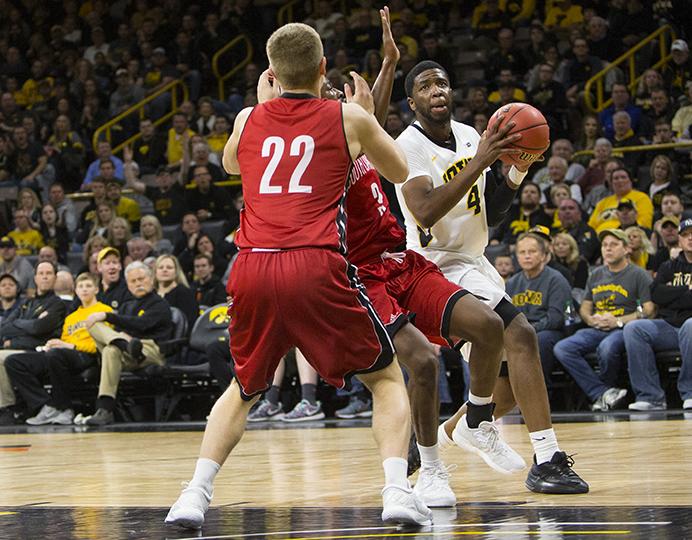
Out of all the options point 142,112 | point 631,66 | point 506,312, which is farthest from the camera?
point 142,112

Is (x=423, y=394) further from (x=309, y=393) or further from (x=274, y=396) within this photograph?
(x=274, y=396)

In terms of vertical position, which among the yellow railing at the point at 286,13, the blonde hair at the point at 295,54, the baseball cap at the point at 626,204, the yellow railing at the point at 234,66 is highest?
the yellow railing at the point at 286,13

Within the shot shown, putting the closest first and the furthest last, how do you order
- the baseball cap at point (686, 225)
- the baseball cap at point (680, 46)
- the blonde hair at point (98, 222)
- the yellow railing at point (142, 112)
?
the baseball cap at point (686, 225)
the baseball cap at point (680, 46)
the blonde hair at point (98, 222)
the yellow railing at point (142, 112)

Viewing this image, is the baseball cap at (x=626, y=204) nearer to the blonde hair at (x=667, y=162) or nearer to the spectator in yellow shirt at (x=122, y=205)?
the blonde hair at (x=667, y=162)

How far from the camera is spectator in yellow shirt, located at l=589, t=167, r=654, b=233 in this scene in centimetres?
1135

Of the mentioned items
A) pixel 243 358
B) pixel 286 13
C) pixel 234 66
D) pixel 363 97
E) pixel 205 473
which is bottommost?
pixel 205 473

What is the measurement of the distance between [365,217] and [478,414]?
104 cm

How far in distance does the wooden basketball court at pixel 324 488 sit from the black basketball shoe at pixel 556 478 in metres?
0.07

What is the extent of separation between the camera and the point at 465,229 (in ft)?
18.3

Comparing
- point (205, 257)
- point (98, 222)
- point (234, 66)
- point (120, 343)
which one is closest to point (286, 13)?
point (234, 66)

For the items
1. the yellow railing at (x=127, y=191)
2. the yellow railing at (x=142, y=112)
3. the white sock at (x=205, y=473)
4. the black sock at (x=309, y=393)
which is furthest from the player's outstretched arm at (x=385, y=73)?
the yellow railing at (x=142, y=112)

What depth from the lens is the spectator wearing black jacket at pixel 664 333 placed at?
9.52 m

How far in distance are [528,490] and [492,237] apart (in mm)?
6880

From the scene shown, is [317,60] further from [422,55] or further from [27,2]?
[27,2]
